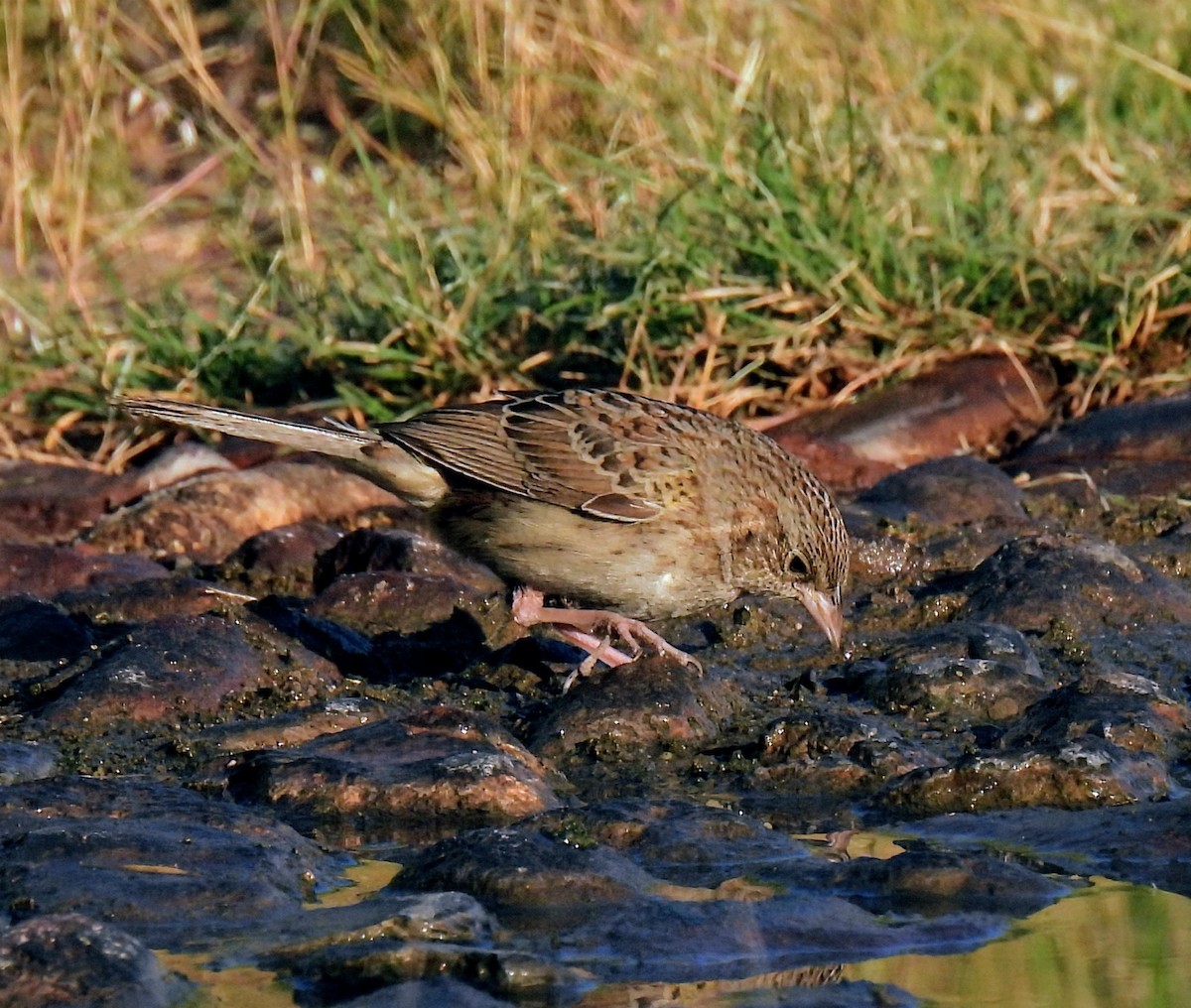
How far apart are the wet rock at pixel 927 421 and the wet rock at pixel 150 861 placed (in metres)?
3.94

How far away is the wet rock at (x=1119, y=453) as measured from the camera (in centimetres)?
728

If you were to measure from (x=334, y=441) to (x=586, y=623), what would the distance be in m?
0.93

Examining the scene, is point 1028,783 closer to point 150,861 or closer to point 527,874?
point 527,874

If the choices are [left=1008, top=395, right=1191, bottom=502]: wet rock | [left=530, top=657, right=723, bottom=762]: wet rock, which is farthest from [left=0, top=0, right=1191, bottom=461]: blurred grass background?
[left=530, top=657, right=723, bottom=762]: wet rock

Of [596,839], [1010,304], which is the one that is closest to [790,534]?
[596,839]

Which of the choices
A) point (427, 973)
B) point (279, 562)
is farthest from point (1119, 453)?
point (427, 973)

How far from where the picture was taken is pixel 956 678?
519 centimetres

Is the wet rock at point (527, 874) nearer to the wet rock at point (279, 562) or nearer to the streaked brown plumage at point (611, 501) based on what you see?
the streaked brown plumage at point (611, 501)

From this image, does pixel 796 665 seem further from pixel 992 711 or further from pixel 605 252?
pixel 605 252

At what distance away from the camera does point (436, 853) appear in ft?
12.9

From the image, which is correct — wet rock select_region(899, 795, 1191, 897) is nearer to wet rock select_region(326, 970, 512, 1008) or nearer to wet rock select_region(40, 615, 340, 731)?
wet rock select_region(326, 970, 512, 1008)

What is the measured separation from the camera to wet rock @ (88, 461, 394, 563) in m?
6.97

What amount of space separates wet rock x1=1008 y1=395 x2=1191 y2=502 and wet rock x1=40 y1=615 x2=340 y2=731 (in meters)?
3.16

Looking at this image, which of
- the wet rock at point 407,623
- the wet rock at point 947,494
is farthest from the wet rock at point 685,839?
the wet rock at point 947,494
